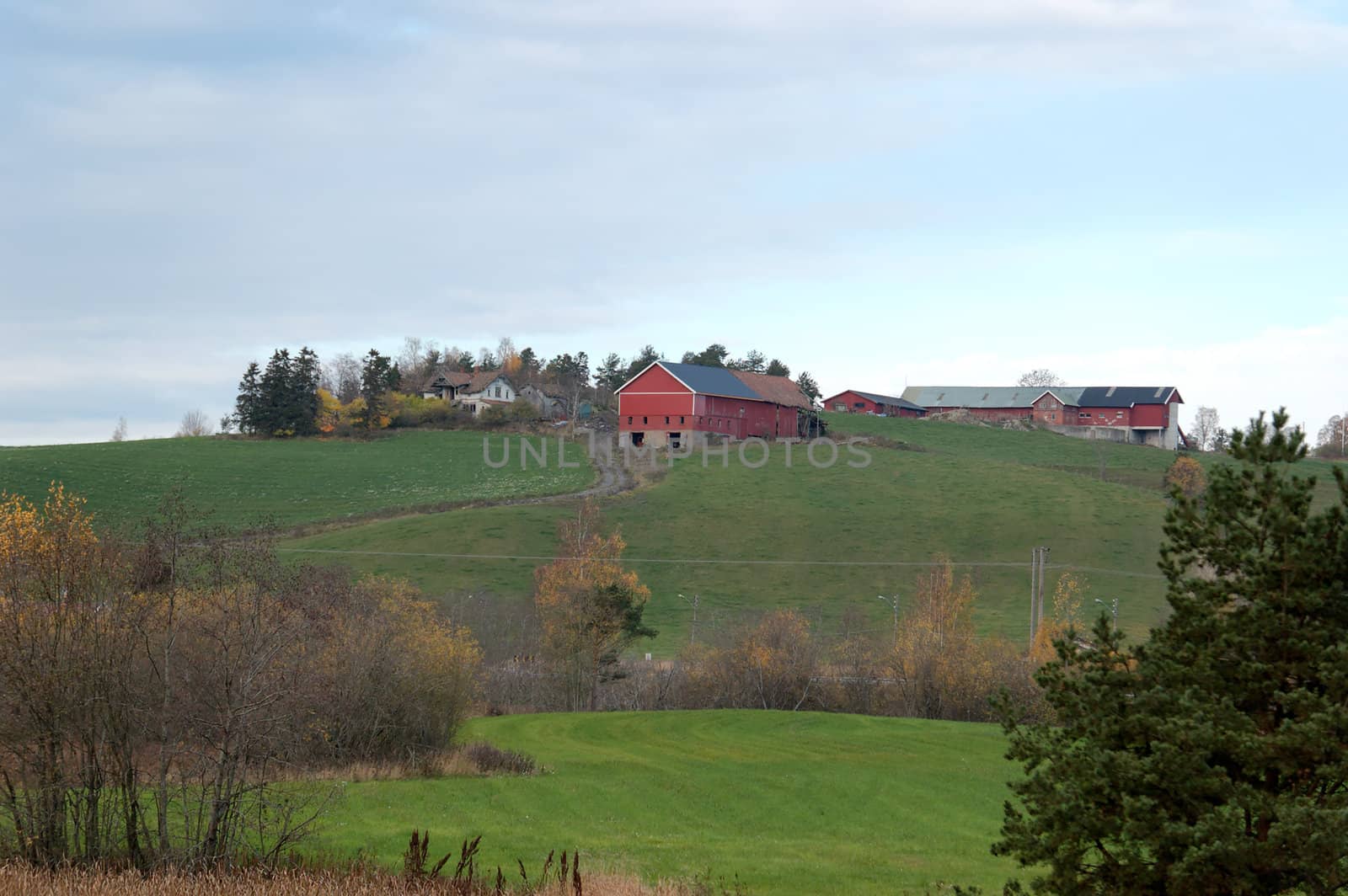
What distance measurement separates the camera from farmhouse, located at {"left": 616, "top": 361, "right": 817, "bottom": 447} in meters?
89.2

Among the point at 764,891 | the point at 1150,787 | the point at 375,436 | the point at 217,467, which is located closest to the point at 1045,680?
the point at 1150,787

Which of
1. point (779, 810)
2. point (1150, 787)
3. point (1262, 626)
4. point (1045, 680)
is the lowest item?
point (779, 810)

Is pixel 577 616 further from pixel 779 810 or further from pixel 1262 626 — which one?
pixel 1262 626

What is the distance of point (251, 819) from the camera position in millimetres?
16453

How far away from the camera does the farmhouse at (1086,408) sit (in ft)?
385

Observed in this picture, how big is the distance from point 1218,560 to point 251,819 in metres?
13.7

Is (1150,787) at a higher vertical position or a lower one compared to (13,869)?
higher

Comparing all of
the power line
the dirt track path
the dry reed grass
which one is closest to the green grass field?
the power line

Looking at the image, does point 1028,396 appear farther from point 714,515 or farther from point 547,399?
point 714,515

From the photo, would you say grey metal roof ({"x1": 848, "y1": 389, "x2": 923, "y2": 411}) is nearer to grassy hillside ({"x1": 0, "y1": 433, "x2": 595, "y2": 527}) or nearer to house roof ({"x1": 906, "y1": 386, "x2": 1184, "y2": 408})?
house roof ({"x1": 906, "y1": 386, "x2": 1184, "y2": 408})

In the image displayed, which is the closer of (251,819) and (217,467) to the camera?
(251,819)

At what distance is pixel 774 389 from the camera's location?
325 feet

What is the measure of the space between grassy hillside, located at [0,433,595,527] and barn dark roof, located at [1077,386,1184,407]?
209ft

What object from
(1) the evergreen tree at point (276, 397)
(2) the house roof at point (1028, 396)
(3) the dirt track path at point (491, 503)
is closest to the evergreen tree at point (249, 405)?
(1) the evergreen tree at point (276, 397)
